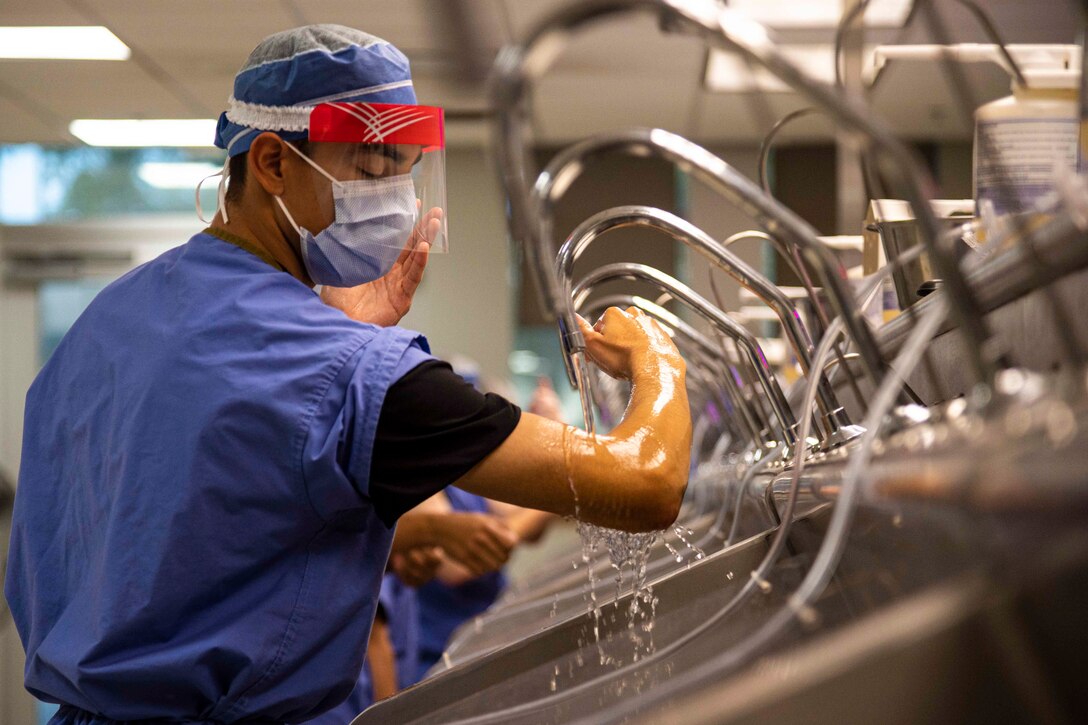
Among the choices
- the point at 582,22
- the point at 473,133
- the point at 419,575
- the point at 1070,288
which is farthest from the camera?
the point at 473,133

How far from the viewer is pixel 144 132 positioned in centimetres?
543

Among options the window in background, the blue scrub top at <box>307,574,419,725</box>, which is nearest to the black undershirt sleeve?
the blue scrub top at <box>307,574,419,725</box>

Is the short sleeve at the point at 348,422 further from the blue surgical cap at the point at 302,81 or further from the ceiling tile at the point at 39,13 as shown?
the ceiling tile at the point at 39,13

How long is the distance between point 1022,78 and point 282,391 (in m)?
0.78

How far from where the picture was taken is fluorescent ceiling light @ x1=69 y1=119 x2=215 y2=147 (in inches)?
208

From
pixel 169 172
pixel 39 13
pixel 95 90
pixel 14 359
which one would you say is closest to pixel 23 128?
pixel 169 172

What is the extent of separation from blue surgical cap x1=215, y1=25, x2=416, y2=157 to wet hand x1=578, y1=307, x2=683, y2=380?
1.12 feet

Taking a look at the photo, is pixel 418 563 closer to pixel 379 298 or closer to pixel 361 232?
pixel 379 298

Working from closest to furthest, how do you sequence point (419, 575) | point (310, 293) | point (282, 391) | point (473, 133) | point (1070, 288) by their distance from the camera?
point (1070, 288), point (282, 391), point (310, 293), point (419, 575), point (473, 133)

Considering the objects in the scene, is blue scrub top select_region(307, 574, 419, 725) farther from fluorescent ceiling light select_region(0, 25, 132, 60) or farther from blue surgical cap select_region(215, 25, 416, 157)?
fluorescent ceiling light select_region(0, 25, 132, 60)

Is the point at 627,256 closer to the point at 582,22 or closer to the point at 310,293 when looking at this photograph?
the point at 310,293

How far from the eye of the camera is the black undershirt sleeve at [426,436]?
0.92m

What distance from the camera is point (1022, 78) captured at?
1.05 m

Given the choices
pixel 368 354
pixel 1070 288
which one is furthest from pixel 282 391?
pixel 1070 288
